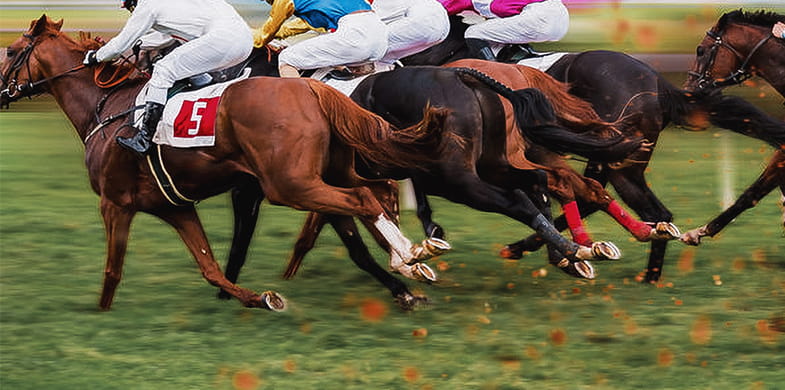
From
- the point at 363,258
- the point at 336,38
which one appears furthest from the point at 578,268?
the point at 336,38

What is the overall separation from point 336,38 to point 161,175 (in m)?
1.18

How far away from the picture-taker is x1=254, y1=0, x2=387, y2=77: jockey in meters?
6.55

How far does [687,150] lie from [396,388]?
352 inches

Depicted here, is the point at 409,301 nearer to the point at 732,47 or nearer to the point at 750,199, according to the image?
the point at 750,199

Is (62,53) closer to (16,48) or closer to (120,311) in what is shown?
(16,48)

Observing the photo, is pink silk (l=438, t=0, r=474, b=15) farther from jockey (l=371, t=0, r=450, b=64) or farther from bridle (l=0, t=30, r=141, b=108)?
bridle (l=0, t=30, r=141, b=108)

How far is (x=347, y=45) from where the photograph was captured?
654 cm

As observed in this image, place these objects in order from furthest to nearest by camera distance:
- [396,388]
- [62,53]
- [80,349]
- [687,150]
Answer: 1. [687,150]
2. [62,53]
3. [80,349]
4. [396,388]

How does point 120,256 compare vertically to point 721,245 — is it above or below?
above

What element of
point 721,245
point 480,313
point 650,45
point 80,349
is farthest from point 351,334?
point 650,45

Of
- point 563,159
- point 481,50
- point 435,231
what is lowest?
point 435,231

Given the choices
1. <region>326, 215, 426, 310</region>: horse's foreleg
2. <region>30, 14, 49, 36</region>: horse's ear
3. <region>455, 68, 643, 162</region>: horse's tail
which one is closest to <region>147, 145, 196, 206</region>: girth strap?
<region>326, 215, 426, 310</region>: horse's foreleg

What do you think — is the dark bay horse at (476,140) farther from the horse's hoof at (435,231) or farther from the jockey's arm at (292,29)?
the jockey's arm at (292,29)

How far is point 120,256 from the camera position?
247 inches
